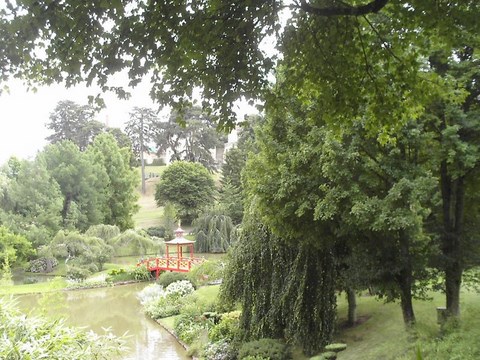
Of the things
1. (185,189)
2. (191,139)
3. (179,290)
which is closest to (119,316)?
(179,290)

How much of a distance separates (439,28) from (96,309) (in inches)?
804

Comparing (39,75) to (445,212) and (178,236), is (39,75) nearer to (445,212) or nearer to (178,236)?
(445,212)

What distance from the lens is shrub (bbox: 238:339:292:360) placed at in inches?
401

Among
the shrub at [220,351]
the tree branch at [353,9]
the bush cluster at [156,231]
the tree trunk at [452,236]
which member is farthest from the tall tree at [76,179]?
the tree branch at [353,9]

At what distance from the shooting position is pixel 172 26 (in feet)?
13.6

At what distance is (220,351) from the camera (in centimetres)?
1230

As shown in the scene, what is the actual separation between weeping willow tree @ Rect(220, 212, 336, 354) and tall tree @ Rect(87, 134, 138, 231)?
28989 mm

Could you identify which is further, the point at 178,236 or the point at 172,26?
the point at 178,236

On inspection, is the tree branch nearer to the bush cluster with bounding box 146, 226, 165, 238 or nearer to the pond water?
the pond water

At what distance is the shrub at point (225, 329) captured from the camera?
43.3 ft

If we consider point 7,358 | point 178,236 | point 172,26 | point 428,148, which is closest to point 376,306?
point 428,148

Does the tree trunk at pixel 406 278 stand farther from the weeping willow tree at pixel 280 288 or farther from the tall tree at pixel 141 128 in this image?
the tall tree at pixel 141 128

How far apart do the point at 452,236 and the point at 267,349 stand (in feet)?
15.2

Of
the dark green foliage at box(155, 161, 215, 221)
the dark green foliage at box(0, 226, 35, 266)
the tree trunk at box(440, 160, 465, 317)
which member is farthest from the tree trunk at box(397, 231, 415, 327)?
the dark green foliage at box(155, 161, 215, 221)
